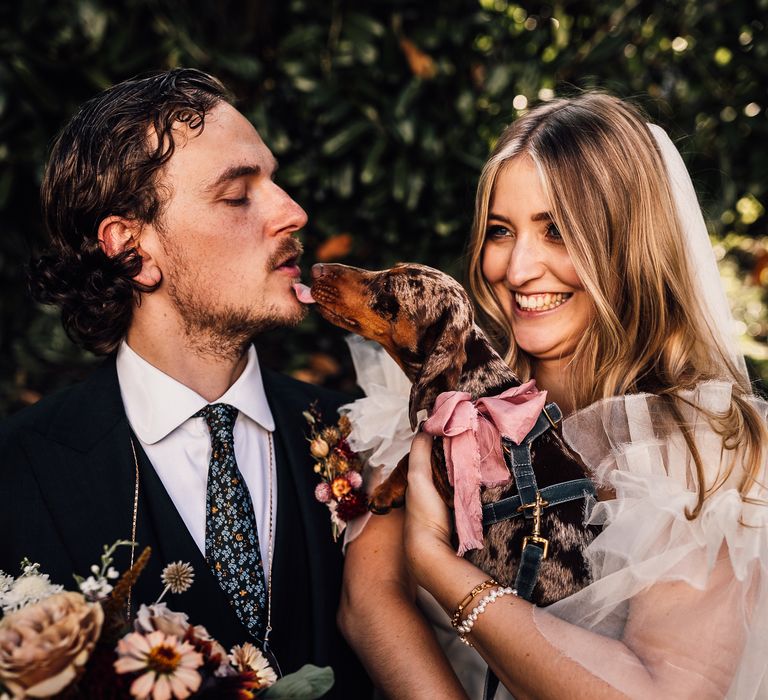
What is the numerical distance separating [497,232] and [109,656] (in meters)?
1.70

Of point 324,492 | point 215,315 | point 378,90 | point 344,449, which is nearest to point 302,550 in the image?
point 324,492

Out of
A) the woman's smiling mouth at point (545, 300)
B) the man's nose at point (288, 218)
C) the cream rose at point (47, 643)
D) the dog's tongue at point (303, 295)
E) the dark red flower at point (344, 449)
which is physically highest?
the man's nose at point (288, 218)

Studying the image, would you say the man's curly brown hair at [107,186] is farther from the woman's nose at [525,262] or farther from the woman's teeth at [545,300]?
the woman's teeth at [545,300]

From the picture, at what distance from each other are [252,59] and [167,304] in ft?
5.03

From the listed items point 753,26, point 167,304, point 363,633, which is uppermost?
point 753,26

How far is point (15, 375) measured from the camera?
11.9 ft

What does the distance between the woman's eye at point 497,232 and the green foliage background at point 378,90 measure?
81 cm

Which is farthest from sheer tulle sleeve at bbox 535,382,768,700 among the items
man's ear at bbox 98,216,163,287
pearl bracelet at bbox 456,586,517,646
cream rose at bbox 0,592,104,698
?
man's ear at bbox 98,216,163,287

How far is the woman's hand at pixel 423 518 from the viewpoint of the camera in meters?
1.94

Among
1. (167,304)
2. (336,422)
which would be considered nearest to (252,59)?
(167,304)

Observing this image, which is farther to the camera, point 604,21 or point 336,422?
point 604,21

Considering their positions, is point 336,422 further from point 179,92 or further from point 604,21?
point 604,21

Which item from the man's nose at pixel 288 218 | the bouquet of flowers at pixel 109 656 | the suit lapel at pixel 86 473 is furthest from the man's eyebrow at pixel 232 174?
the bouquet of flowers at pixel 109 656

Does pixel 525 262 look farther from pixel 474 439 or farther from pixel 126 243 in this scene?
pixel 126 243
